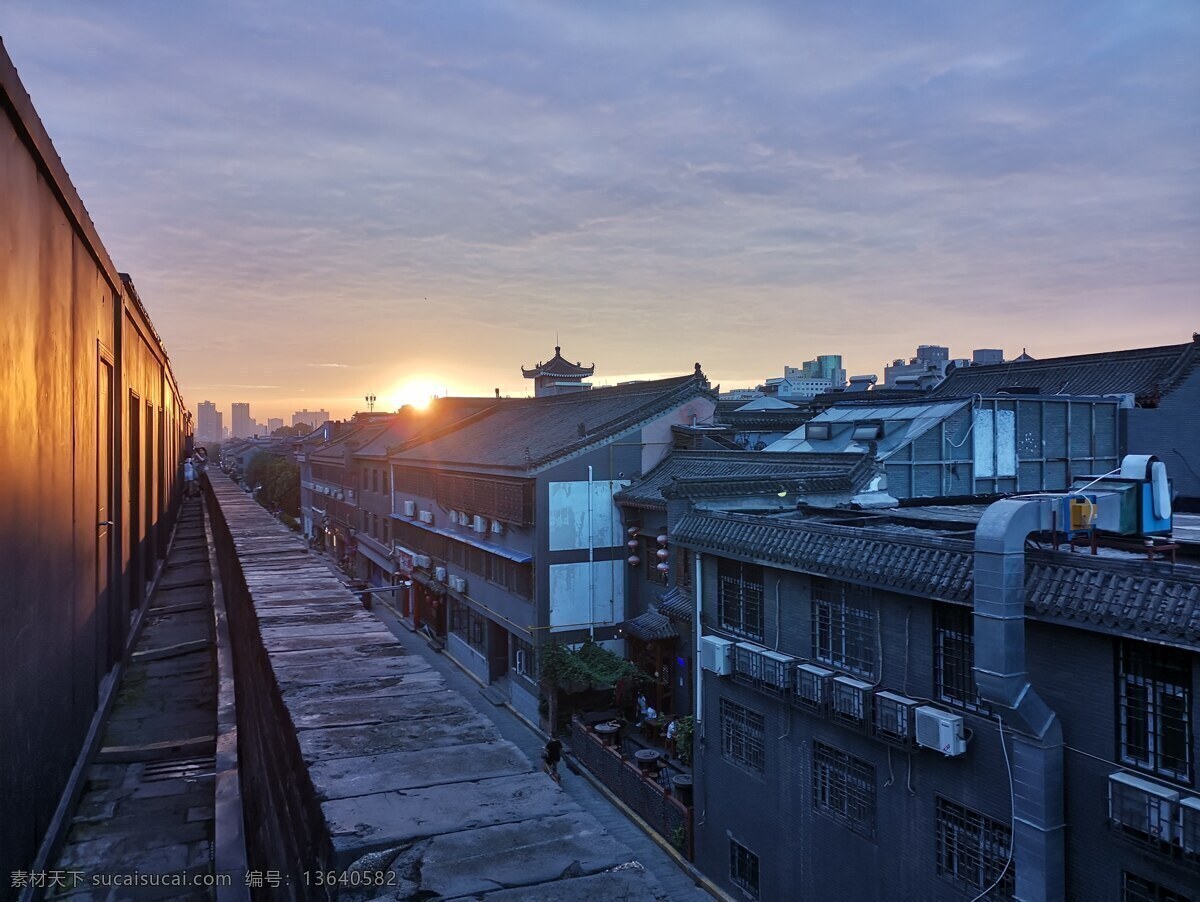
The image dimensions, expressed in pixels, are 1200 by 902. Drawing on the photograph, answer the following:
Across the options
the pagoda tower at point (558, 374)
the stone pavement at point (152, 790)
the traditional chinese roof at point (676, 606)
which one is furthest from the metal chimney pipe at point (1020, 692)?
the pagoda tower at point (558, 374)

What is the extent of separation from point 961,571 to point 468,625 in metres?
24.4

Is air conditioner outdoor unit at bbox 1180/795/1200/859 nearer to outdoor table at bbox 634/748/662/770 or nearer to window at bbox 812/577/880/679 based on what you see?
window at bbox 812/577/880/679

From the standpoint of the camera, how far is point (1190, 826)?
8.02 meters

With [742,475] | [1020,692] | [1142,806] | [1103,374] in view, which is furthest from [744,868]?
[1103,374]

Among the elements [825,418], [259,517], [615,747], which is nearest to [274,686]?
[259,517]

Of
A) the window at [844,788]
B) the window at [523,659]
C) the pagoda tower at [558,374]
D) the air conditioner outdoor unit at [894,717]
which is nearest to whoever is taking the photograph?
the air conditioner outdoor unit at [894,717]

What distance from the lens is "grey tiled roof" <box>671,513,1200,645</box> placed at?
26.3 ft

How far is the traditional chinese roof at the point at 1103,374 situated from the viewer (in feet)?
100

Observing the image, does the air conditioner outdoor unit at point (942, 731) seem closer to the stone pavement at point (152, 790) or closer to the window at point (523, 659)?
the stone pavement at point (152, 790)

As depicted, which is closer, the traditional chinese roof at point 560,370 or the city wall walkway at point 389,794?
the city wall walkway at point 389,794

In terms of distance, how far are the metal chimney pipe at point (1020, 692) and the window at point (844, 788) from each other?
9.03ft

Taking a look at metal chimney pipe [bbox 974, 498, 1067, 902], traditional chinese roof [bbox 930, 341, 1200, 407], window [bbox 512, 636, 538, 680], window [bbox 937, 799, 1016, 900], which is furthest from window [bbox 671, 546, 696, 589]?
metal chimney pipe [bbox 974, 498, 1067, 902]

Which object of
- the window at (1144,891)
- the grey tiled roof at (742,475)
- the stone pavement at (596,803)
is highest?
the grey tiled roof at (742,475)

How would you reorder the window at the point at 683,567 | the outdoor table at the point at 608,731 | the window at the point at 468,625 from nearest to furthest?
1. the outdoor table at the point at 608,731
2. the window at the point at 683,567
3. the window at the point at 468,625
